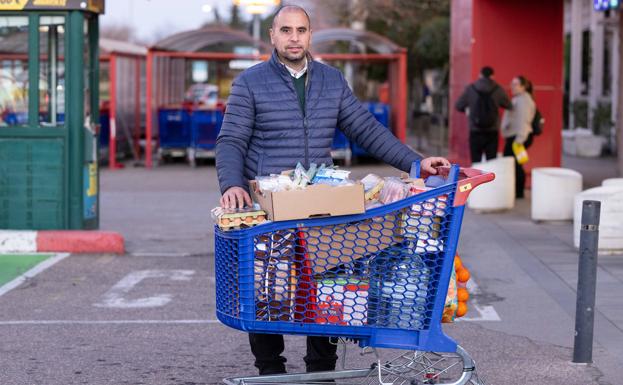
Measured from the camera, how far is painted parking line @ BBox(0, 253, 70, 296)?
1022 centimetres

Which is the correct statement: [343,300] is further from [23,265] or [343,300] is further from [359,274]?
[23,265]

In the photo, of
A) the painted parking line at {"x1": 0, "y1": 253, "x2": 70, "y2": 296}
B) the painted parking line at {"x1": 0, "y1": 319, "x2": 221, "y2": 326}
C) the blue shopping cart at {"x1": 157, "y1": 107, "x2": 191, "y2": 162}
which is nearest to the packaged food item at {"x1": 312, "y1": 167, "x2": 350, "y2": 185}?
the painted parking line at {"x1": 0, "y1": 319, "x2": 221, "y2": 326}

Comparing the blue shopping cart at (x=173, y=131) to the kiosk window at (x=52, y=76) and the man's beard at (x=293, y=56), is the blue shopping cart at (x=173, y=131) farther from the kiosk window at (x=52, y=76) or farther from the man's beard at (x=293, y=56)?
the man's beard at (x=293, y=56)

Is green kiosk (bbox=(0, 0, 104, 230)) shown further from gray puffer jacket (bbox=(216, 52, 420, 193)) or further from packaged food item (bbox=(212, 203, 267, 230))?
packaged food item (bbox=(212, 203, 267, 230))

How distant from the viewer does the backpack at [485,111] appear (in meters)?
17.3

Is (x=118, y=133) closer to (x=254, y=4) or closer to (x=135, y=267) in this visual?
(x=254, y=4)

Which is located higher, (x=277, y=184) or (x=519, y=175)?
(x=277, y=184)

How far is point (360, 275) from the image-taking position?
17.1 ft

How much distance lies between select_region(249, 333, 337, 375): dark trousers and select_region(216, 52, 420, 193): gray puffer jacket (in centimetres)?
72

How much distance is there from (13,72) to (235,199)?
8173 millimetres

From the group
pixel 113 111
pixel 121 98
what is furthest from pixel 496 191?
pixel 121 98

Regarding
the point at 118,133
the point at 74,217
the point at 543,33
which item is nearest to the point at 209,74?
the point at 118,133

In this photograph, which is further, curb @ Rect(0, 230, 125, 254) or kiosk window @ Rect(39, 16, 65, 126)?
kiosk window @ Rect(39, 16, 65, 126)

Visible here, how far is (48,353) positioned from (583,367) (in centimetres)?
314
